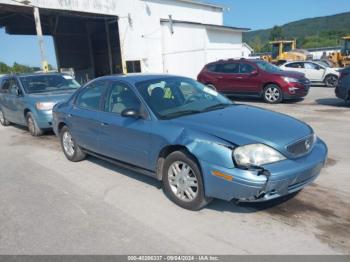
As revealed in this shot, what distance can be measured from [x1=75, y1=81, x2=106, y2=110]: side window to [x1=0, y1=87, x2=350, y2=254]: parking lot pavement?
3.57 feet

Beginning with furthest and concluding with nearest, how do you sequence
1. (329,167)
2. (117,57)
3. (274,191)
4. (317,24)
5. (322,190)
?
(317,24)
(117,57)
(329,167)
(322,190)
(274,191)

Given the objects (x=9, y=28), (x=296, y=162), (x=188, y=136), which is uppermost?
(x=9, y=28)

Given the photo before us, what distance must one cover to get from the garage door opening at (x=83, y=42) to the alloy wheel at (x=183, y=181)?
25.4 meters

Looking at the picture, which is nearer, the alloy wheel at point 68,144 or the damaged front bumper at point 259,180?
the damaged front bumper at point 259,180

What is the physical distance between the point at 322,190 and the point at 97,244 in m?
2.88

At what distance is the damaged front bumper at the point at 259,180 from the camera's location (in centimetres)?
352

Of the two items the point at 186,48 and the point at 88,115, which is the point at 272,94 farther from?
the point at 186,48

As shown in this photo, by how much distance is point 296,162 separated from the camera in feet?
12.3

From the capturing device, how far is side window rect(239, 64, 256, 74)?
13.5 m

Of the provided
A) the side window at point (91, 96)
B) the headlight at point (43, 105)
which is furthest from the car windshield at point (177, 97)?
the headlight at point (43, 105)

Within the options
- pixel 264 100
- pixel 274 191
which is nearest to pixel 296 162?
pixel 274 191

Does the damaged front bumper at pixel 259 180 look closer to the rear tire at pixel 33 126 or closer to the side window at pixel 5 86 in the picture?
the rear tire at pixel 33 126

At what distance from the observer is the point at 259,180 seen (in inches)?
138

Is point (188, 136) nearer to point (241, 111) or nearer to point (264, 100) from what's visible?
point (241, 111)
